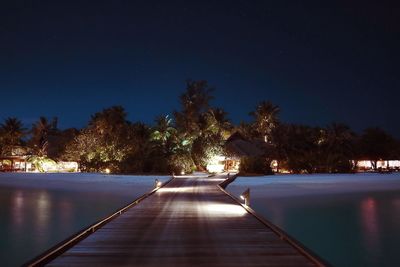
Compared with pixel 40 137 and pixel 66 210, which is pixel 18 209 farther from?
pixel 40 137

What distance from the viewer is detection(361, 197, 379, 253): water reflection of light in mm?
13320

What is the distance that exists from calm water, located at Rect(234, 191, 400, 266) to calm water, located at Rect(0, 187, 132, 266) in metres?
7.45

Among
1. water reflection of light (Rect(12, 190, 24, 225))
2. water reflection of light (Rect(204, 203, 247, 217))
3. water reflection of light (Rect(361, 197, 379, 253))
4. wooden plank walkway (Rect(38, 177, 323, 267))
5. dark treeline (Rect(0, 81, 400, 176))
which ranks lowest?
water reflection of light (Rect(361, 197, 379, 253))

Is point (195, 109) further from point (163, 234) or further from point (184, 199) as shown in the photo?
point (163, 234)

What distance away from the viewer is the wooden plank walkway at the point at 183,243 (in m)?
8.49

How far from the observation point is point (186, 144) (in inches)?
1964

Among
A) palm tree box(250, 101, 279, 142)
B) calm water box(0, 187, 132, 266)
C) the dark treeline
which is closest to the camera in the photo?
calm water box(0, 187, 132, 266)

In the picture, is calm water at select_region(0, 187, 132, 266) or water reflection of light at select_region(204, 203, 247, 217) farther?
water reflection of light at select_region(204, 203, 247, 217)

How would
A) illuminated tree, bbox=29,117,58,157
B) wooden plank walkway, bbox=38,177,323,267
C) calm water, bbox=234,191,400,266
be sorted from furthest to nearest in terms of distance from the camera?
illuminated tree, bbox=29,117,58,157 < calm water, bbox=234,191,400,266 < wooden plank walkway, bbox=38,177,323,267

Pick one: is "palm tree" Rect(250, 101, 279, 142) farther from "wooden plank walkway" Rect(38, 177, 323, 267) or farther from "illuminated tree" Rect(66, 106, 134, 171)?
"wooden plank walkway" Rect(38, 177, 323, 267)

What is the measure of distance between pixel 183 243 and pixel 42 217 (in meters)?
10.1

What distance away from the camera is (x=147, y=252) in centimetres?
921

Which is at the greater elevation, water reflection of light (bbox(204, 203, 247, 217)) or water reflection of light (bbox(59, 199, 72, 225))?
water reflection of light (bbox(204, 203, 247, 217))

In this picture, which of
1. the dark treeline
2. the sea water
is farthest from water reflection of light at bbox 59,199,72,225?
the dark treeline
